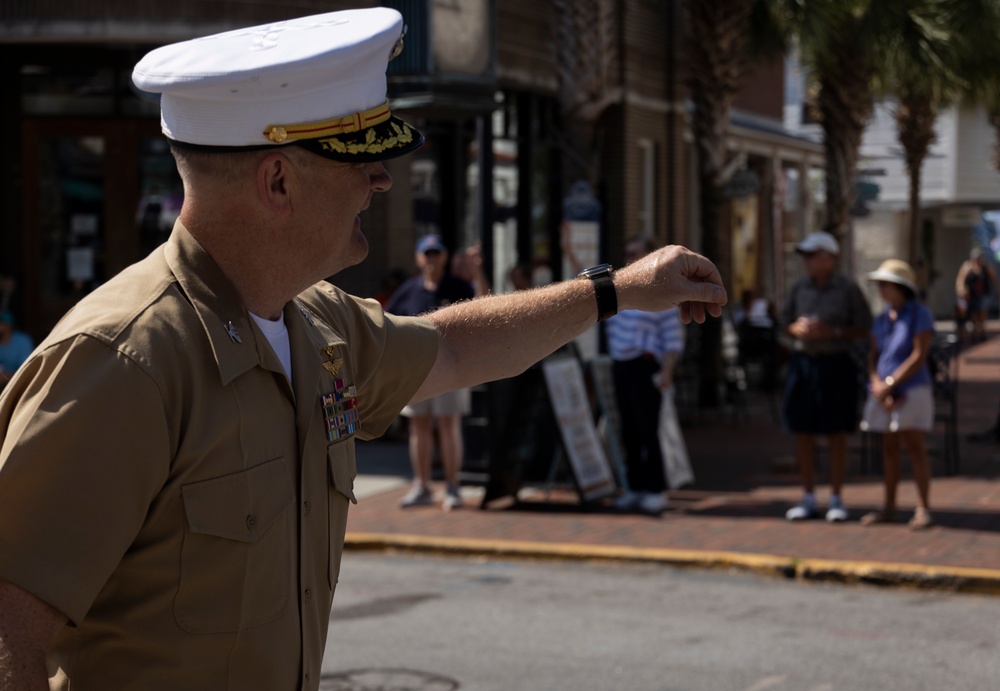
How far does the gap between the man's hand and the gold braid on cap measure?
2.30 ft

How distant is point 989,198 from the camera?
46156 mm

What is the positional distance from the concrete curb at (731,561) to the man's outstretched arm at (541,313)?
615cm

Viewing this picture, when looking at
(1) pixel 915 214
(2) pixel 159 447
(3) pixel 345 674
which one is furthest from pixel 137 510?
(1) pixel 915 214

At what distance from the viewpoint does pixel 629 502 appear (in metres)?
11.1

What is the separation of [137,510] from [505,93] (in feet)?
54.4

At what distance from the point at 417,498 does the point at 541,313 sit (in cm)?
864

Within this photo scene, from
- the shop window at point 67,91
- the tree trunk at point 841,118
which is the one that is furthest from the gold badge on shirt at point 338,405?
the tree trunk at point 841,118

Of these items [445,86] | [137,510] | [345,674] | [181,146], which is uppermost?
[445,86]

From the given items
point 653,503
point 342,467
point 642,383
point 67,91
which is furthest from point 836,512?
point 67,91

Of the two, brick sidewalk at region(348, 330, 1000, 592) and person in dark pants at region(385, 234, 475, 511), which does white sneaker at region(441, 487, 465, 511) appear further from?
brick sidewalk at region(348, 330, 1000, 592)

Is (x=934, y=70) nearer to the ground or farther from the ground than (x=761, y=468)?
farther from the ground

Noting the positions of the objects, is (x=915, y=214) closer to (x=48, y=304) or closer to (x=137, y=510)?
(x=48, y=304)

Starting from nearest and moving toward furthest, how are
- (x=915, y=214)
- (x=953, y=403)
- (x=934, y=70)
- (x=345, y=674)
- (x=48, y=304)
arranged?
(x=345, y=674) → (x=953, y=403) → (x=48, y=304) → (x=934, y=70) → (x=915, y=214)

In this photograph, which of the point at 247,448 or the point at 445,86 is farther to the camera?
the point at 445,86
